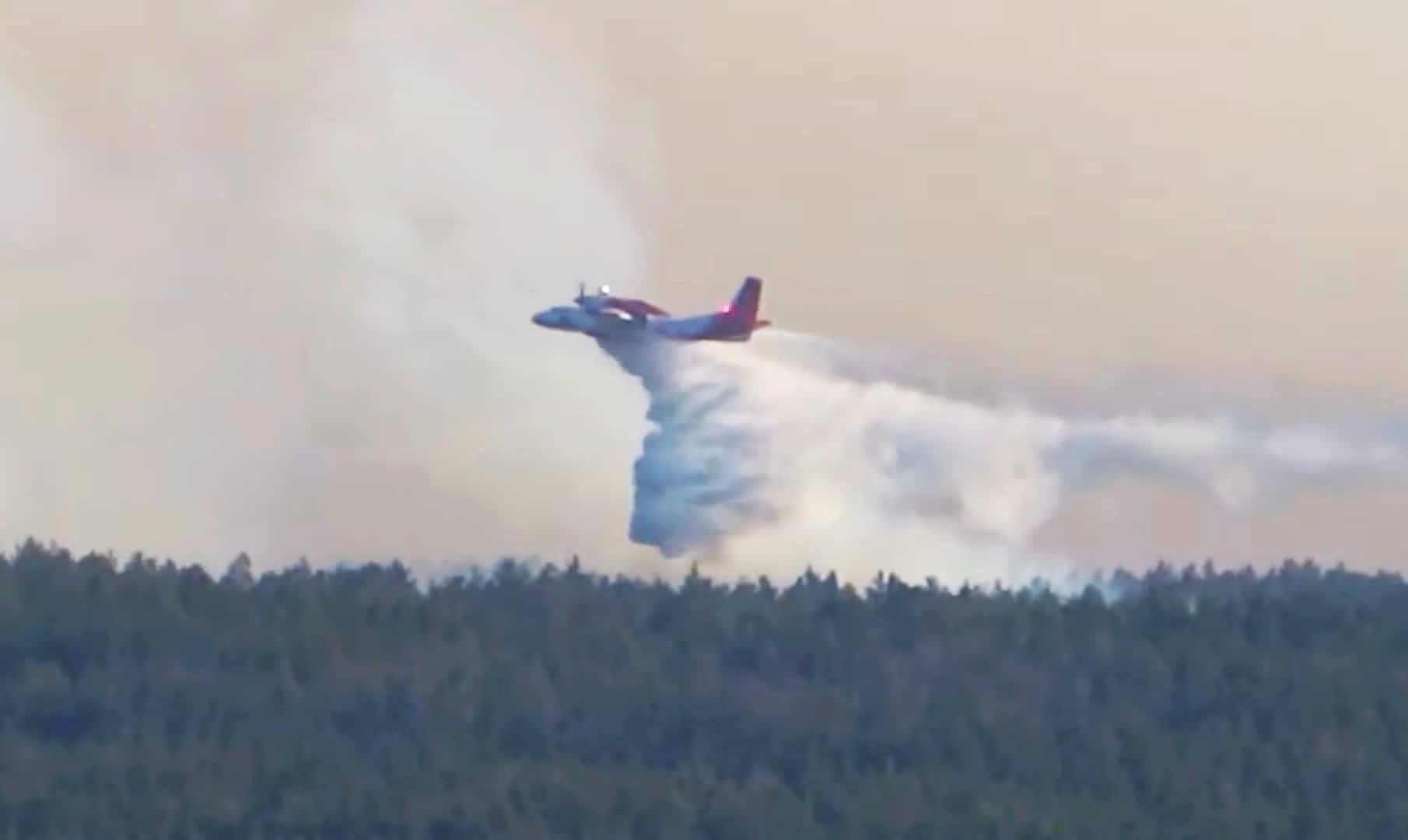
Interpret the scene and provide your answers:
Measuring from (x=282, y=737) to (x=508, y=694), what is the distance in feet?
13.5

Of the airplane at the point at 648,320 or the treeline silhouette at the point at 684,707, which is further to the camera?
the airplane at the point at 648,320

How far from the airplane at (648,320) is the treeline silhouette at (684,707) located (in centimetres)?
1126

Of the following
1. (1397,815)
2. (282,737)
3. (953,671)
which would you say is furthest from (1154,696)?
(282,737)

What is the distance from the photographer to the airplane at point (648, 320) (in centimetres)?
9588

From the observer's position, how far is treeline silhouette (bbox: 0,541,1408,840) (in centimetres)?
6750

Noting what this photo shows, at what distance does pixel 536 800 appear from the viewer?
6744 cm

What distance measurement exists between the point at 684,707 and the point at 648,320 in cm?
2373

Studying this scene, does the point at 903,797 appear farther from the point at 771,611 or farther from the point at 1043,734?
the point at 771,611

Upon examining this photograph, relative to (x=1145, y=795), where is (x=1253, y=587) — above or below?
above

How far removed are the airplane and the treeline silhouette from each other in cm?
1126

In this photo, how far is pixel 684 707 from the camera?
74.1 m

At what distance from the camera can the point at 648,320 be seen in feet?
318

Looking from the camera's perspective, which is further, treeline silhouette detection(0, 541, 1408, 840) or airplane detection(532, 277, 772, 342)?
airplane detection(532, 277, 772, 342)

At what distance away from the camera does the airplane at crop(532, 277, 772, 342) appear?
95.9 metres
